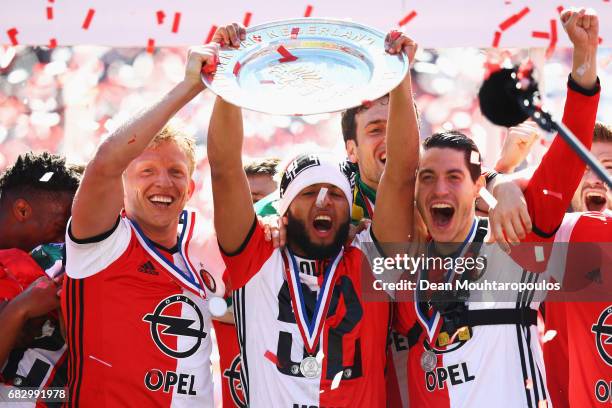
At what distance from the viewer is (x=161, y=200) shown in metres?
3.79

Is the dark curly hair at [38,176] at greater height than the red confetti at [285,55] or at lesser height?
lesser

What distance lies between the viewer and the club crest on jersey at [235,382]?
4.00 meters

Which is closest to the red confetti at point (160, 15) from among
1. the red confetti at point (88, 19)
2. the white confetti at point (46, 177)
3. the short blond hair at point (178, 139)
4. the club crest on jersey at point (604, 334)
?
the red confetti at point (88, 19)

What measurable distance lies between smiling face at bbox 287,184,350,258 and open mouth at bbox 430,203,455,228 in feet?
1.15

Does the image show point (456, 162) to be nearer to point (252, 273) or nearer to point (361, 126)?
point (361, 126)

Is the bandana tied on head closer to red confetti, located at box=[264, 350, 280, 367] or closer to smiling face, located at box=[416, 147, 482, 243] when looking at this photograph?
smiling face, located at box=[416, 147, 482, 243]

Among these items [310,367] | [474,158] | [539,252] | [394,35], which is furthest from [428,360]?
[394,35]

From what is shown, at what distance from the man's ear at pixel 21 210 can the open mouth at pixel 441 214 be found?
67.9 inches

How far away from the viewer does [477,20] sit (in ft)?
16.1

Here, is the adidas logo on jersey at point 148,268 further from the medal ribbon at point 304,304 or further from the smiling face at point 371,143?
the smiling face at point 371,143

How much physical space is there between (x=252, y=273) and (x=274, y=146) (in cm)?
207

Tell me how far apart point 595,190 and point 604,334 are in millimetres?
Result: 875

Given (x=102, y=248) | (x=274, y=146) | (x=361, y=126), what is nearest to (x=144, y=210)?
(x=102, y=248)

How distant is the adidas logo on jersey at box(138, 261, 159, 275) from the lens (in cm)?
365
